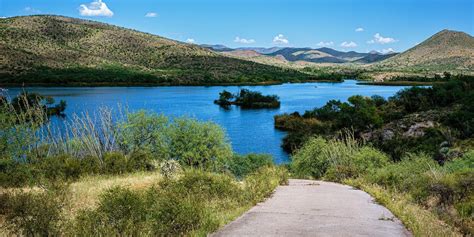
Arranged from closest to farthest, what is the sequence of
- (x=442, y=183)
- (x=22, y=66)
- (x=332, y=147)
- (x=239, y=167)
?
(x=442, y=183), (x=332, y=147), (x=239, y=167), (x=22, y=66)

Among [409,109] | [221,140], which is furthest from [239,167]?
[409,109]

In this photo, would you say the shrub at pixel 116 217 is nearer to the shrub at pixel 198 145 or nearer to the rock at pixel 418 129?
the shrub at pixel 198 145

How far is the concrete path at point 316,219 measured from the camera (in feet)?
28.9

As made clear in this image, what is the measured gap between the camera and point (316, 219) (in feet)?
32.8

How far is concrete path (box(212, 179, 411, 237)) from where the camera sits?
880cm

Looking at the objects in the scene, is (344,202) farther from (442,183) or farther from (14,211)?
(14,211)

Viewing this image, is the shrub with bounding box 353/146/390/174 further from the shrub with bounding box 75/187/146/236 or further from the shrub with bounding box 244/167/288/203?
the shrub with bounding box 75/187/146/236

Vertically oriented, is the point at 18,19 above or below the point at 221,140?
above

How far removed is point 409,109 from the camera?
110750mm

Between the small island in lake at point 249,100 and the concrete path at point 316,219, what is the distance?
114m

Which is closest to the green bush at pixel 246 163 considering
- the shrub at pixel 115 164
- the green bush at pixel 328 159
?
the green bush at pixel 328 159

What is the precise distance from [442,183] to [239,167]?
37.6 metres

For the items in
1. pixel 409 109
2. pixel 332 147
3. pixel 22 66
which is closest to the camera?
pixel 332 147

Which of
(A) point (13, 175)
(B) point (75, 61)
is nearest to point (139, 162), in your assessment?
(A) point (13, 175)
